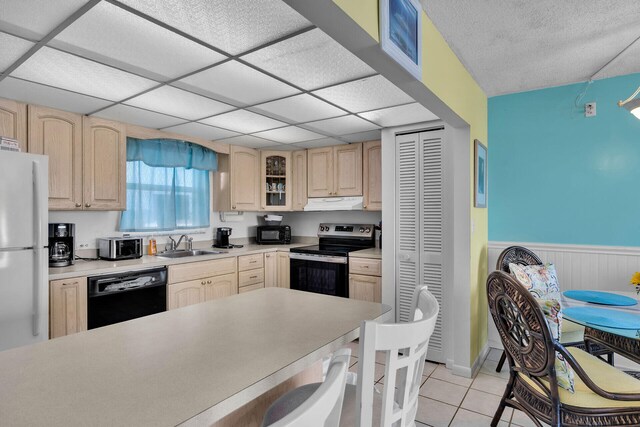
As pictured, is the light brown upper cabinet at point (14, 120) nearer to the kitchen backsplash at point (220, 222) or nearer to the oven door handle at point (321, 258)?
the kitchen backsplash at point (220, 222)

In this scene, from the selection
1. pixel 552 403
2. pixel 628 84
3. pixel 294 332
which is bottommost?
pixel 552 403

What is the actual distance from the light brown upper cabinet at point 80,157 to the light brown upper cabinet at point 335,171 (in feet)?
6.85

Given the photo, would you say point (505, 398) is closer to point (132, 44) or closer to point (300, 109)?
point (300, 109)

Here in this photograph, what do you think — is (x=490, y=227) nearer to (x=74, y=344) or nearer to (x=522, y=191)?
(x=522, y=191)

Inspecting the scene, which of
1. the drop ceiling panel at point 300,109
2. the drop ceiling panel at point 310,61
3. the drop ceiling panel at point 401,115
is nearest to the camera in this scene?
the drop ceiling panel at point 310,61

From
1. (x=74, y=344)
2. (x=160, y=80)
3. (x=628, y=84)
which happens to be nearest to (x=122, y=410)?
(x=74, y=344)

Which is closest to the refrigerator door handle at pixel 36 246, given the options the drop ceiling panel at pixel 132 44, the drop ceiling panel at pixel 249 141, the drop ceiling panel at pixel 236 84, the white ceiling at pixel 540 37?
the drop ceiling panel at pixel 132 44

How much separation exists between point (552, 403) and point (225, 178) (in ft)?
12.2

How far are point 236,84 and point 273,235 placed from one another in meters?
2.68

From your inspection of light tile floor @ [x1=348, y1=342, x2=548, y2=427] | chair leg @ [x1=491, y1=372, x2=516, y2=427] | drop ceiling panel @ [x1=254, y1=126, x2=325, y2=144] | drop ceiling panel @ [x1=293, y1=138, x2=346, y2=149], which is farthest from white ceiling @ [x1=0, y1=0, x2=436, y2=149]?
light tile floor @ [x1=348, y1=342, x2=548, y2=427]

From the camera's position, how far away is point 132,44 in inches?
67.6

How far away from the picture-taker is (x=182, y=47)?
5.78 ft

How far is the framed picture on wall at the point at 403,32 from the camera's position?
1.38 m

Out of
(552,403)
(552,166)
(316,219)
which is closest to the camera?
(552,403)
